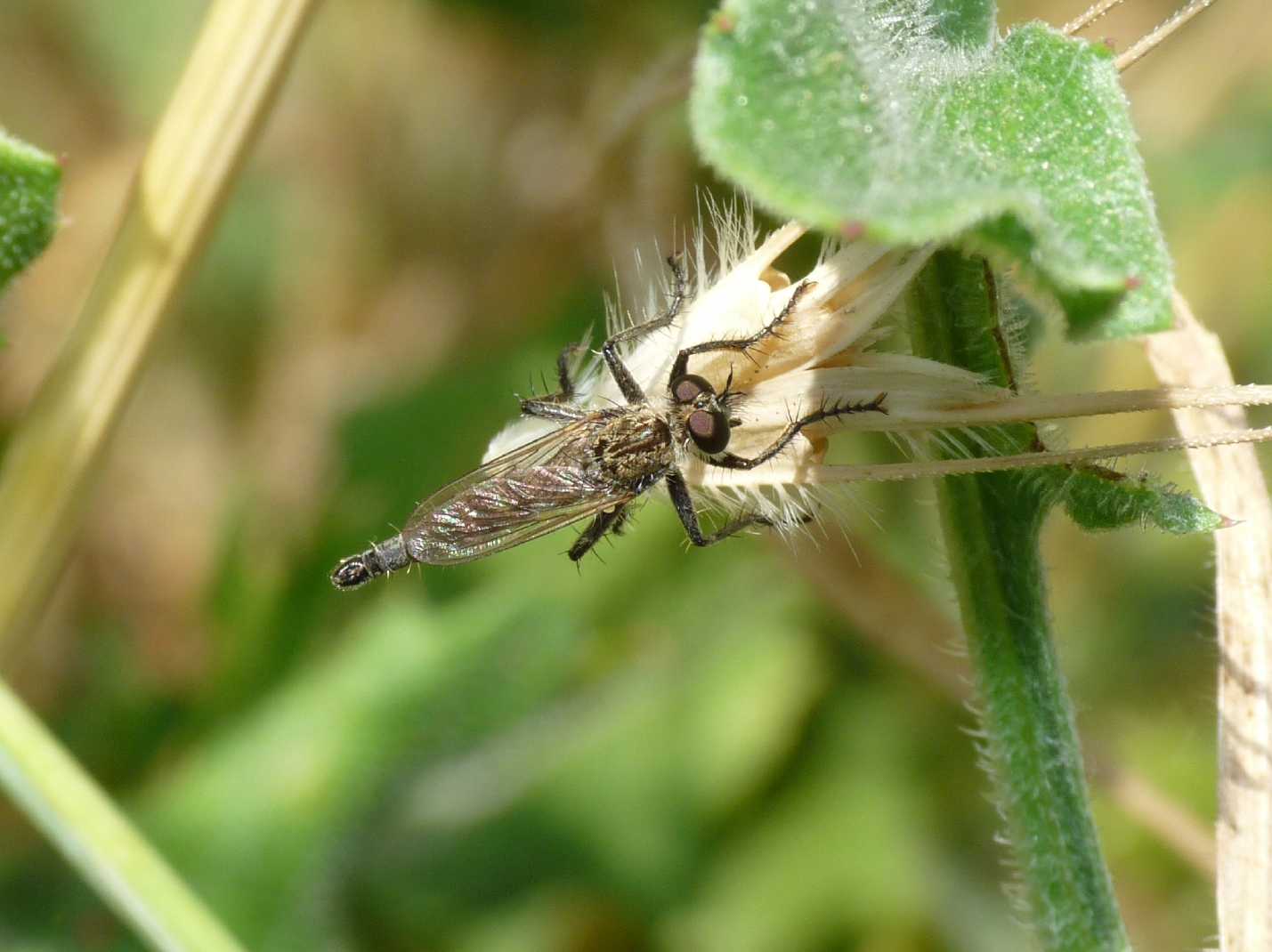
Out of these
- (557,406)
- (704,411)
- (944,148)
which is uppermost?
(944,148)

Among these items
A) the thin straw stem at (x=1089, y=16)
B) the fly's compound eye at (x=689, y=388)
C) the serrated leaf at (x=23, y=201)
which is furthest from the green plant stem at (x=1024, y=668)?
the serrated leaf at (x=23, y=201)

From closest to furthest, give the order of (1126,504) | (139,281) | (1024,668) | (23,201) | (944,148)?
1. (944,148)
2. (1126,504)
3. (1024,668)
4. (23,201)
5. (139,281)

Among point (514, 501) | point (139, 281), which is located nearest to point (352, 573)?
point (514, 501)

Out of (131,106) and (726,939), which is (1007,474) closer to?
(726,939)

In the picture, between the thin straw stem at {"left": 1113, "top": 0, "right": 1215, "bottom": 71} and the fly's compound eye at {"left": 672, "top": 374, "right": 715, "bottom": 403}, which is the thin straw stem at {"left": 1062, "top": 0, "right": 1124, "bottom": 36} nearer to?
the thin straw stem at {"left": 1113, "top": 0, "right": 1215, "bottom": 71}

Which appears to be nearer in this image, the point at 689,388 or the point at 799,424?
the point at 799,424

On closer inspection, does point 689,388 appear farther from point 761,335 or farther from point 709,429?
point 761,335

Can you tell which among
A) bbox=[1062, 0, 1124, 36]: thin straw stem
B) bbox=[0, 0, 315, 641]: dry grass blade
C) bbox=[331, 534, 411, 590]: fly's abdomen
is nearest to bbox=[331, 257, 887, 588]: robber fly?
bbox=[331, 534, 411, 590]: fly's abdomen

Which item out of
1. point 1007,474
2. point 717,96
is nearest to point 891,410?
point 1007,474

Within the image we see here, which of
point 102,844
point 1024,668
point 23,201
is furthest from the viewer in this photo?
point 102,844
